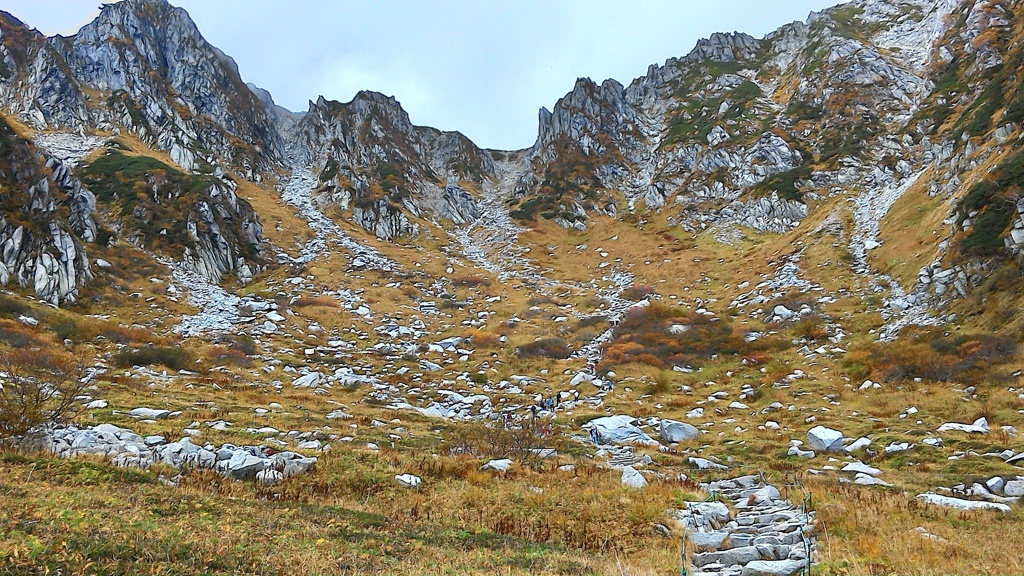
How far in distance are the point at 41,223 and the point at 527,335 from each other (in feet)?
110

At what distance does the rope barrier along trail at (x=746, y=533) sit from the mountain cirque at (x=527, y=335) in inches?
3.1

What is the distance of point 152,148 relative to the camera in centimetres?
6788

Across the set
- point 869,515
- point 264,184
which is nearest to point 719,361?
point 869,515

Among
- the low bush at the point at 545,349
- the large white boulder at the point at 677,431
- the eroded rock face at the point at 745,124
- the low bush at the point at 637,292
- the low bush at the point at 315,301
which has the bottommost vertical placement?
the large white boulder at the point at 677,431

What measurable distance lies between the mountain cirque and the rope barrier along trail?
8 centimetres

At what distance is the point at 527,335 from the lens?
119 feet

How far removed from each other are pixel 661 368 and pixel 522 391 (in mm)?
8527

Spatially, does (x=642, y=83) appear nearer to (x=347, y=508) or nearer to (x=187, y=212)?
(x=187, y=212)

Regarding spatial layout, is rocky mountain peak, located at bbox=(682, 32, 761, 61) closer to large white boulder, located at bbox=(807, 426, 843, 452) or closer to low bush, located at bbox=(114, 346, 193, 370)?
large white boulder, located at bbox=(807, 426, 843, 452)

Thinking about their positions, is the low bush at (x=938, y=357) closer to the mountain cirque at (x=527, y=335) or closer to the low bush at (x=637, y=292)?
the mountain cirque at (x=527, y=335)

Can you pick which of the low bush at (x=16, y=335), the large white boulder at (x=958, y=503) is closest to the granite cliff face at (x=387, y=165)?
the low bush at (x=16, y=335)

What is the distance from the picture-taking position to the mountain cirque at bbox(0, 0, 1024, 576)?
8.30 m

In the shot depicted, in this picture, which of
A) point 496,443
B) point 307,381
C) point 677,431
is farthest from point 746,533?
point 307,381

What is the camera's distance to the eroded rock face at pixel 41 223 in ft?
95.5
